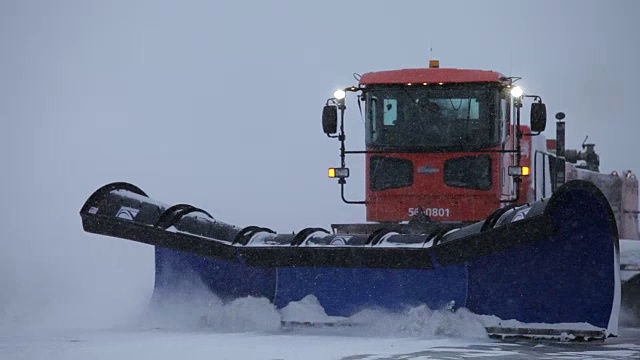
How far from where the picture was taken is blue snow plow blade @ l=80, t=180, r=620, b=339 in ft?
29.0

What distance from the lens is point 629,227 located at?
15805mm

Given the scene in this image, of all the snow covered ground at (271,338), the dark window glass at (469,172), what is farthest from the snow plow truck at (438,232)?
the snow covered ground at (271,338)

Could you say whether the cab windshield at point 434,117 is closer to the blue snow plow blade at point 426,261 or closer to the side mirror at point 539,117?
the side mirror at point 539,117

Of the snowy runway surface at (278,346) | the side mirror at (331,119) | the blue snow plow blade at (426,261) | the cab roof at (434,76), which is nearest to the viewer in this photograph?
the snowy runway surface at (278,346)

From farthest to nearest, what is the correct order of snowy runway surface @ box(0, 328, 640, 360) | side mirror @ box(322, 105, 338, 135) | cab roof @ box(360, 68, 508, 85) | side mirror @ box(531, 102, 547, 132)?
cab roof @ box(360, 68, 508, 85), side mirror @ box(322, 105, 338, 135), side mirror @ box(531, 102, 547, 132), snowy runway surface @ box(0, 328, 640, 360)

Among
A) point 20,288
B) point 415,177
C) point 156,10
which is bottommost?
point 20,288

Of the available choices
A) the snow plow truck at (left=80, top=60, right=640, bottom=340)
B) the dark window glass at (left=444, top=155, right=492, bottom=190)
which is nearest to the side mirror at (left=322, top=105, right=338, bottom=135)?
the snow plow truck at (left=80, top=60, right=640, bottom=340)

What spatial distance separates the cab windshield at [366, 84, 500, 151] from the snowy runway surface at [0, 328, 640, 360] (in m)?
→ 2.64

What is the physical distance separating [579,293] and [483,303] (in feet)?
2.34

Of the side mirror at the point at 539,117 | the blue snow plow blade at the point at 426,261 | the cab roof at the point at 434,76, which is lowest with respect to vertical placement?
the blue snow plow blade at the point at 426,261

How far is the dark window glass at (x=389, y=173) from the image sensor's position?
38.7ft

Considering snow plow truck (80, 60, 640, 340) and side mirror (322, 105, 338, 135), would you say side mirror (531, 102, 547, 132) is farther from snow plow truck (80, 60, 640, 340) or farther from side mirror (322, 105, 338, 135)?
side mirror (322, 105, 338, 135)

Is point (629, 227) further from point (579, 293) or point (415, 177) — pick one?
point (579, 293)

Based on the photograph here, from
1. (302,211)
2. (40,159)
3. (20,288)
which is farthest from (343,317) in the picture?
(40,159)
